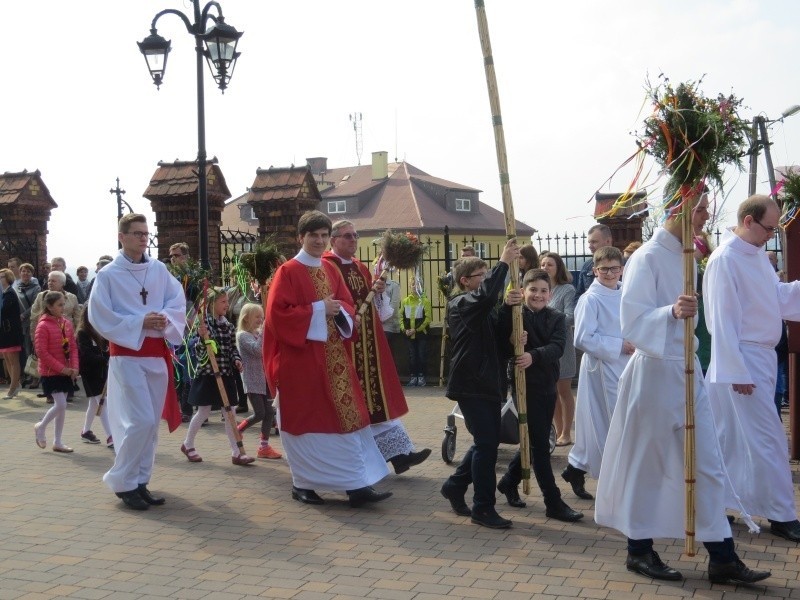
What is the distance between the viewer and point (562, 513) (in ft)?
23.7

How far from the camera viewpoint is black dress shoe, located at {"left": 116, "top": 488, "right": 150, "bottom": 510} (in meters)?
8.02

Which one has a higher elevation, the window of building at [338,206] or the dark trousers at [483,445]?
the window of building at [338,206]

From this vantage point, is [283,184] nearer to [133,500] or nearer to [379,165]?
[133,500]

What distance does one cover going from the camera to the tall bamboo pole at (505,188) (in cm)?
690

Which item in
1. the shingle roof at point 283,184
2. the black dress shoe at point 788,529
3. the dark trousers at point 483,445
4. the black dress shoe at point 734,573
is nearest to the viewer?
the black dress shoe at point 734,573

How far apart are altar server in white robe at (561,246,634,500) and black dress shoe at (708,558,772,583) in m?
2.21

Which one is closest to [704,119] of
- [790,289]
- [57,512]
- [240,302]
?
[790,289]

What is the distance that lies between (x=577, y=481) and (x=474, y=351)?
153cm

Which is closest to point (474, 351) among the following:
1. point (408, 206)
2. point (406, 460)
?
point (406, 460)

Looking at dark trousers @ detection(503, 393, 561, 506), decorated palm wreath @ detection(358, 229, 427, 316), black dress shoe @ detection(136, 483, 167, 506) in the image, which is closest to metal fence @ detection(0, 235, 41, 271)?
decorated palm wreath @ detection(358, 229, 427, 316)

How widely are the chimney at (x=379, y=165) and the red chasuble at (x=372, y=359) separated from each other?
52.5 m

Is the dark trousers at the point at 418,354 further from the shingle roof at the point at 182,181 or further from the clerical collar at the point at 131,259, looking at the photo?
the clerical collar at the point at 131,259

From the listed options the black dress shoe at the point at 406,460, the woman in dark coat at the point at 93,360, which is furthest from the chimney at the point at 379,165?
the black dress shoe at the point at 406,460

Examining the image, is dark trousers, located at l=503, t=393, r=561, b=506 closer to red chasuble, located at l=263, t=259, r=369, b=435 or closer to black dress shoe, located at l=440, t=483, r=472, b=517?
black dress shoe, located at l=440, t=483, r=472, b=517
